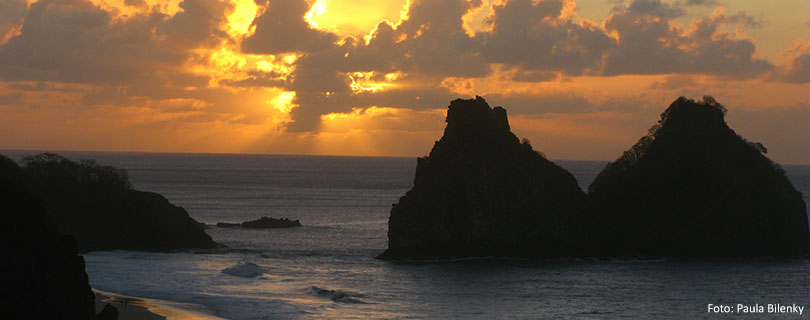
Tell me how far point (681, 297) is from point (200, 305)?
104 feet

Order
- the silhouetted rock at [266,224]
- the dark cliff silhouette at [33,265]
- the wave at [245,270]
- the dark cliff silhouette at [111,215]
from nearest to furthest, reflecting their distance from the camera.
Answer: the dark cliff silhouette at [33,265]
the wave at [245,270]
the dark cliff silhouette at [111,215]
the silhouetted rock at [266,224]

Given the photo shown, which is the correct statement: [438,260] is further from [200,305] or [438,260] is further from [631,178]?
[200,305]

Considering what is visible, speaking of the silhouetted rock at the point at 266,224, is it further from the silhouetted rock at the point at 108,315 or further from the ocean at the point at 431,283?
the silhouetted rock at the point at 108,315

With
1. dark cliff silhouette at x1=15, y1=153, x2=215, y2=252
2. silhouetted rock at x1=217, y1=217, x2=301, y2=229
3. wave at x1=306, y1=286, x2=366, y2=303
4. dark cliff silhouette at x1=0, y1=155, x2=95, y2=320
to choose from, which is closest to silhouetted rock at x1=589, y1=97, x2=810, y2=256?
wave at x1=306, y1=286, x2=366, y2=303

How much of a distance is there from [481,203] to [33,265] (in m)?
52.8

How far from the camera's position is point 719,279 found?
230ft

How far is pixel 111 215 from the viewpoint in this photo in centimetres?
8638

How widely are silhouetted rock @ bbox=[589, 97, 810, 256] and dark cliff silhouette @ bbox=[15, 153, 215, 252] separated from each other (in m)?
39.3

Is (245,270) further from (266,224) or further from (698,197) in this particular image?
(266,224)

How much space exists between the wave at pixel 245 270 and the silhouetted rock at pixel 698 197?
3180 cm

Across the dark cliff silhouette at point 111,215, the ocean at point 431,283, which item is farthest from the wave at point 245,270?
the dark cliff silhouette at point 111,215

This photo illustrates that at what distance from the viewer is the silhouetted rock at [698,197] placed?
84312 mm

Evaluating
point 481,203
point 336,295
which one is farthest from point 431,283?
point 481,203

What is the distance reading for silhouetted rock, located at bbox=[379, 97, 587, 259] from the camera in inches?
3164
